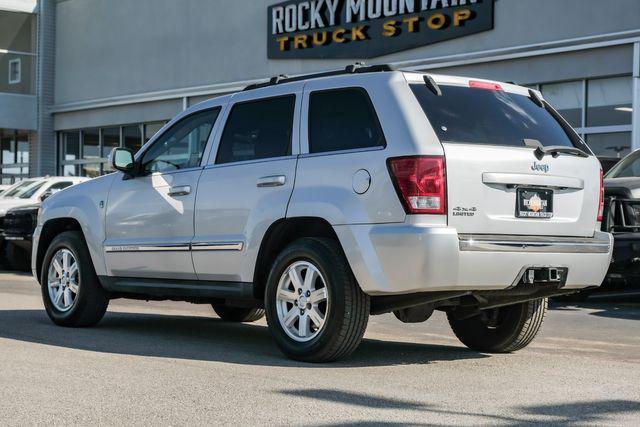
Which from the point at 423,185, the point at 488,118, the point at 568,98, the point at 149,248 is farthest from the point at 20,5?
the point at 423,185

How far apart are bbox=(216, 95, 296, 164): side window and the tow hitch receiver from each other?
1858mm

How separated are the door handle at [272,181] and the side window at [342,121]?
273 mm

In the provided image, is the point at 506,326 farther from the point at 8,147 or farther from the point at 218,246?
the point at 8,147

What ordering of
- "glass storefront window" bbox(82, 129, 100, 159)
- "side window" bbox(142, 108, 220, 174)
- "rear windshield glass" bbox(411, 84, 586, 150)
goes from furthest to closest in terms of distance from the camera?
"glass storefront window" bbox(82, 129, 100, 159)
"side window" bbox(142, 108, 220, 174)
"rear windshield glass" bbox(411, 84, 586, 150)

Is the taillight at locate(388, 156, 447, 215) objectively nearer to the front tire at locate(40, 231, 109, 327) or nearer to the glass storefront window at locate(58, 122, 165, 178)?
the front tire at locate(40, 231, 109, 327)

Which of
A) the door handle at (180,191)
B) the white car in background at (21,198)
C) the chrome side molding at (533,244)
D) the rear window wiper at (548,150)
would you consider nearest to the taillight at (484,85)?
the rear window wiper at (548,150)

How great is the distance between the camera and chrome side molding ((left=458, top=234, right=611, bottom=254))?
655 cm

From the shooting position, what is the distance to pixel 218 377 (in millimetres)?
6398

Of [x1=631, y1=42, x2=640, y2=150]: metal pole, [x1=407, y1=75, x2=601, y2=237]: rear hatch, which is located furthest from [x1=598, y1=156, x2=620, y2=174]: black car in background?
[x1=407, y1=75, x2=601, y2=237]: rear hatch

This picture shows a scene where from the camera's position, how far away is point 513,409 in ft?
18.2

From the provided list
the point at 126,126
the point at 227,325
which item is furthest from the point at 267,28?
the point at 227,325

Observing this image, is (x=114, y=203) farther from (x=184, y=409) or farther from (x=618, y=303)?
(x=618, y=303)

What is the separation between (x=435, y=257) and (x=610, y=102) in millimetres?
12889

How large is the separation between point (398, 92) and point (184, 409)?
2.61 meters
